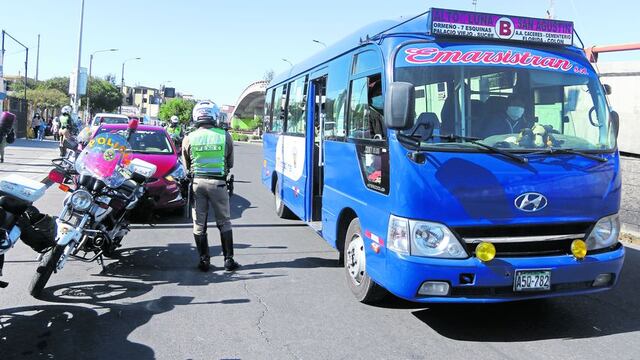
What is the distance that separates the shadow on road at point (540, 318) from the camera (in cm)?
461

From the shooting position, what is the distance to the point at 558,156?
14.6 feet

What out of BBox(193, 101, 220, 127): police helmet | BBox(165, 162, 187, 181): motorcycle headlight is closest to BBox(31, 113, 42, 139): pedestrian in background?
BBox(165, 162, 187, 181): motorcycle headlight

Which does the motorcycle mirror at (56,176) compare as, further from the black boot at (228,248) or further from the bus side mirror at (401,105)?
the bus side mirror at (401,105)

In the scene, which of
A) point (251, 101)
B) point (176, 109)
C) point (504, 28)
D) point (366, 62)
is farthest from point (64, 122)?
point (251, 101)

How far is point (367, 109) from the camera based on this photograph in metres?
5.29

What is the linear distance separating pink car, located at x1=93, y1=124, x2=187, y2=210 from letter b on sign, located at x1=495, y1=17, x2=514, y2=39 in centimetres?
509

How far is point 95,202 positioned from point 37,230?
78 cm

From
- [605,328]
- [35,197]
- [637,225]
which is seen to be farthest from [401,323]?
[637,225]

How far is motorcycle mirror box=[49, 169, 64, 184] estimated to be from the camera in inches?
221

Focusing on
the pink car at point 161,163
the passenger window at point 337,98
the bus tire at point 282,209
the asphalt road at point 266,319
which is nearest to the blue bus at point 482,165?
the asphalt road at point 266,319

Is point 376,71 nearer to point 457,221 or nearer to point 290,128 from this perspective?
point 457,221

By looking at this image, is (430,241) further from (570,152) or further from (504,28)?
(504,28)

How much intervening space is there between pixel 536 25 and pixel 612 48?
22.8 ft

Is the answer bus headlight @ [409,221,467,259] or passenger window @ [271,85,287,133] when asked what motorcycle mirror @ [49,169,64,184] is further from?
passenger window @ [271,85,287,133]
